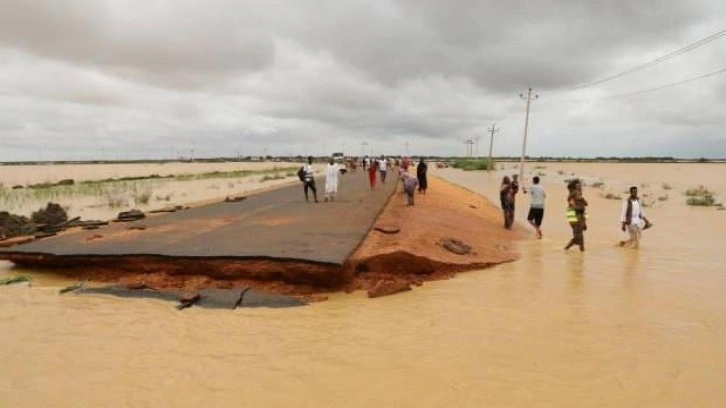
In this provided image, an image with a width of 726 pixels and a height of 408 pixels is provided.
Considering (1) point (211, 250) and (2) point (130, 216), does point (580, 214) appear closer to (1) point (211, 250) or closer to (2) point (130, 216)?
(1) point (211, 250)

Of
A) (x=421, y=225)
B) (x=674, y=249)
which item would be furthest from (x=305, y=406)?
(x=674, y=249)

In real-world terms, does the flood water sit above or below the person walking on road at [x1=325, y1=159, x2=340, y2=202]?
below

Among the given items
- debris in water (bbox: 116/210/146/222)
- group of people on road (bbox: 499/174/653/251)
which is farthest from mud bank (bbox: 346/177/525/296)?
debris in water (bbox: 116/210/146/222)

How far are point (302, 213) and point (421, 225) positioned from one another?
3221mm

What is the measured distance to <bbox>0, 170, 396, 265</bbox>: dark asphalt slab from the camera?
8.63 m

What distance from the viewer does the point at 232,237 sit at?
1010 centimetres

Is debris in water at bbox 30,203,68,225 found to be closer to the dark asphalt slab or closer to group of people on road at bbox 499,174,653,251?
the dark asphalt slab

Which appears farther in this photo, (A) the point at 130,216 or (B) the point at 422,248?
(A) the point at 130,216

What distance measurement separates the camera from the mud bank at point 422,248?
28.8 feet

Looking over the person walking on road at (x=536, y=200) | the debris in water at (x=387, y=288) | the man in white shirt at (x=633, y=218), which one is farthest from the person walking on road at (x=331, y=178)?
the debris in water at (x=387, y=288)

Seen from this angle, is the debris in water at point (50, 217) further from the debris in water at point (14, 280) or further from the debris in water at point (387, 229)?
the debris in water at point (387, 229)

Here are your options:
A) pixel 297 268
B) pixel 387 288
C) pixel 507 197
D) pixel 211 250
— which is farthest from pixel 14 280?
pixel 507 197

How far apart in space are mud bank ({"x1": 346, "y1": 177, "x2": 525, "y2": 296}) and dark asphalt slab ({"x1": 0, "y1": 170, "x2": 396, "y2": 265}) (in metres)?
0.34

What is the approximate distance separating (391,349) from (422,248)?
4.28m
